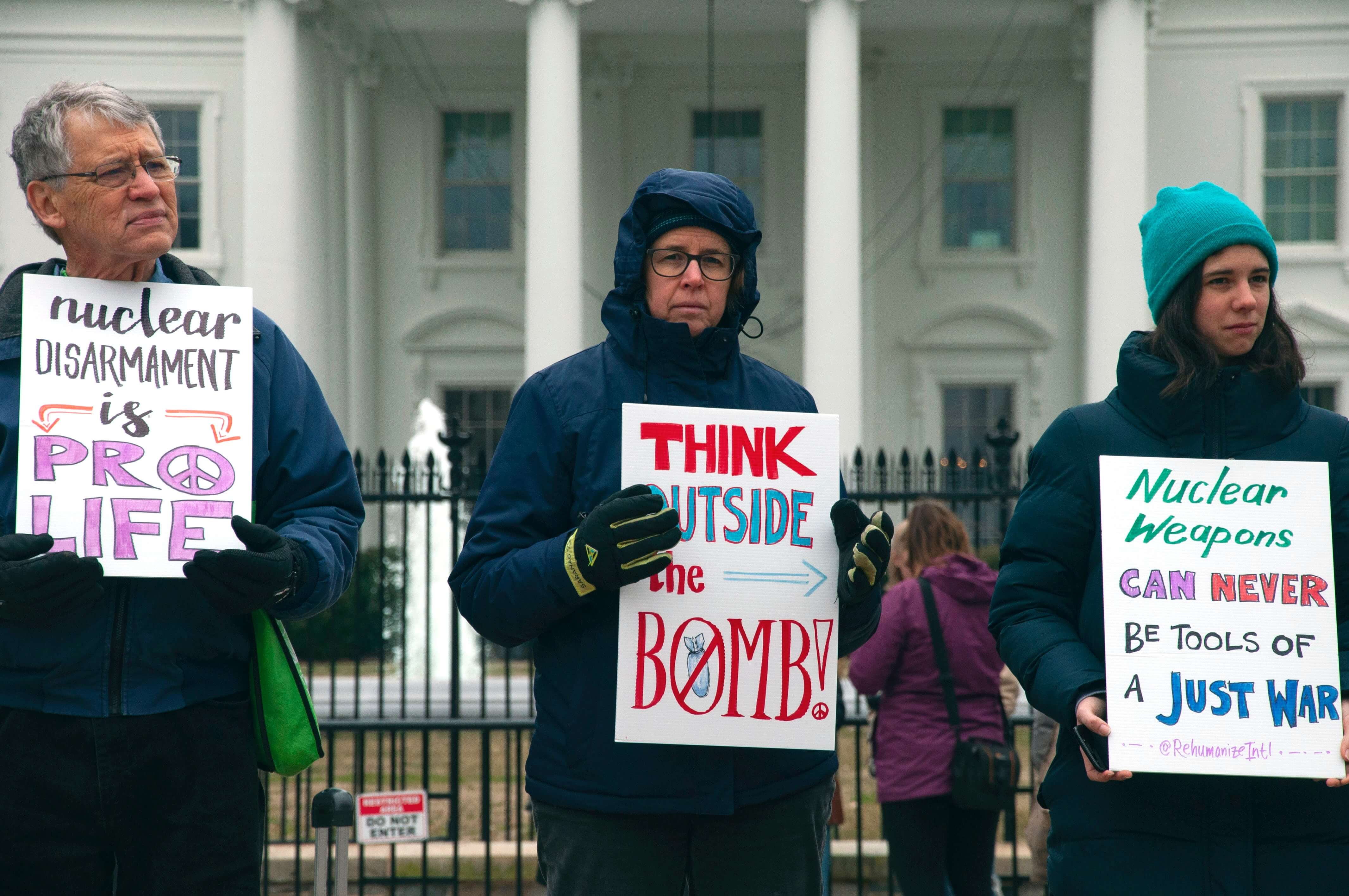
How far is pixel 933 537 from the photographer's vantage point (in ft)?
18.5

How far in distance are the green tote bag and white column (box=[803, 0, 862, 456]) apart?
16.4 meters

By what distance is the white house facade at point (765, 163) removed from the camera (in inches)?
756

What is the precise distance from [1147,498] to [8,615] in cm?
211

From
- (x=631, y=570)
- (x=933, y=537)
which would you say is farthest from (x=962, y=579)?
(x=631, y=570)

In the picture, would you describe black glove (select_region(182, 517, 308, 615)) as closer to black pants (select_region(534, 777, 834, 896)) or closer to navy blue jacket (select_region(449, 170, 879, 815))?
navy blue jacket (select_region(449, 170, 879, 815))

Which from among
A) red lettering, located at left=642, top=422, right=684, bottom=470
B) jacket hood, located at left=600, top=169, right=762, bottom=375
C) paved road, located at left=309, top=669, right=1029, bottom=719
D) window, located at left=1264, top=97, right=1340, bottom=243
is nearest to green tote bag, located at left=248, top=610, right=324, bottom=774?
red lettering, located at left=642, top=422, right=684, bottom=470

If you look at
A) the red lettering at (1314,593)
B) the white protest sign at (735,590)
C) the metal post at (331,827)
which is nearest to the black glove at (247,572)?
the white protest sign at (735,590)

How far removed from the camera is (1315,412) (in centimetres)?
281

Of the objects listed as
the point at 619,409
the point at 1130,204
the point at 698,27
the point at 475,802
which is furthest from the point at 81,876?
the point at 698,27

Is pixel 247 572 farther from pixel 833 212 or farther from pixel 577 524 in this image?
pixel 833 212

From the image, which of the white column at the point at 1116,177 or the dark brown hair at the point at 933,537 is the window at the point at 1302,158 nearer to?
the white column at the point at 1116,177

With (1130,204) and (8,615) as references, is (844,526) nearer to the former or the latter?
(8,615)

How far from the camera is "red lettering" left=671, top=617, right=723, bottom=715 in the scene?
2713 mm

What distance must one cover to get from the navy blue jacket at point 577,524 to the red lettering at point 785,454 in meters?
0.12
